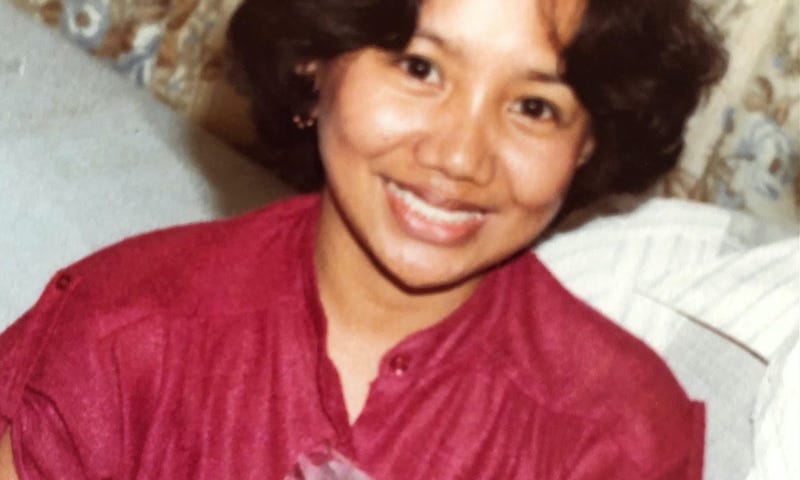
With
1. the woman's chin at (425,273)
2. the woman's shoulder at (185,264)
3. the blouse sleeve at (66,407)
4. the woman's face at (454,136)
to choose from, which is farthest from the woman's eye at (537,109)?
the blouse sleeve at (66,407)

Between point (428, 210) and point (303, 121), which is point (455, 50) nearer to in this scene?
point (428, 210)

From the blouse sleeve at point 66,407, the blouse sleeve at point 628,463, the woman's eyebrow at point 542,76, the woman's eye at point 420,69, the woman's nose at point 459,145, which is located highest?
Answer: the woman's eye at point 420,69

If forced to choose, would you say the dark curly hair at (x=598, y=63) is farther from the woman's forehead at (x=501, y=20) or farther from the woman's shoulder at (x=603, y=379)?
the woman's shoulder at (x=603, y=379)

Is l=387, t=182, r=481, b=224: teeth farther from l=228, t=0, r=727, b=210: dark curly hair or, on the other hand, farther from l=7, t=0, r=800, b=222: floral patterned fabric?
l=7, t=0, r=800, b=222: floral patterned fabric

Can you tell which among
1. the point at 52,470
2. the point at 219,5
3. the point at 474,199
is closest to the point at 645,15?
the point at 474,199

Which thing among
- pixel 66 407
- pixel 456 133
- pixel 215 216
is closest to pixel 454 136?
pixel 456 133

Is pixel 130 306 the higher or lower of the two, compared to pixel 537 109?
lower

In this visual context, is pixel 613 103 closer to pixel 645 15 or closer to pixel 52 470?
pixel 645 15
